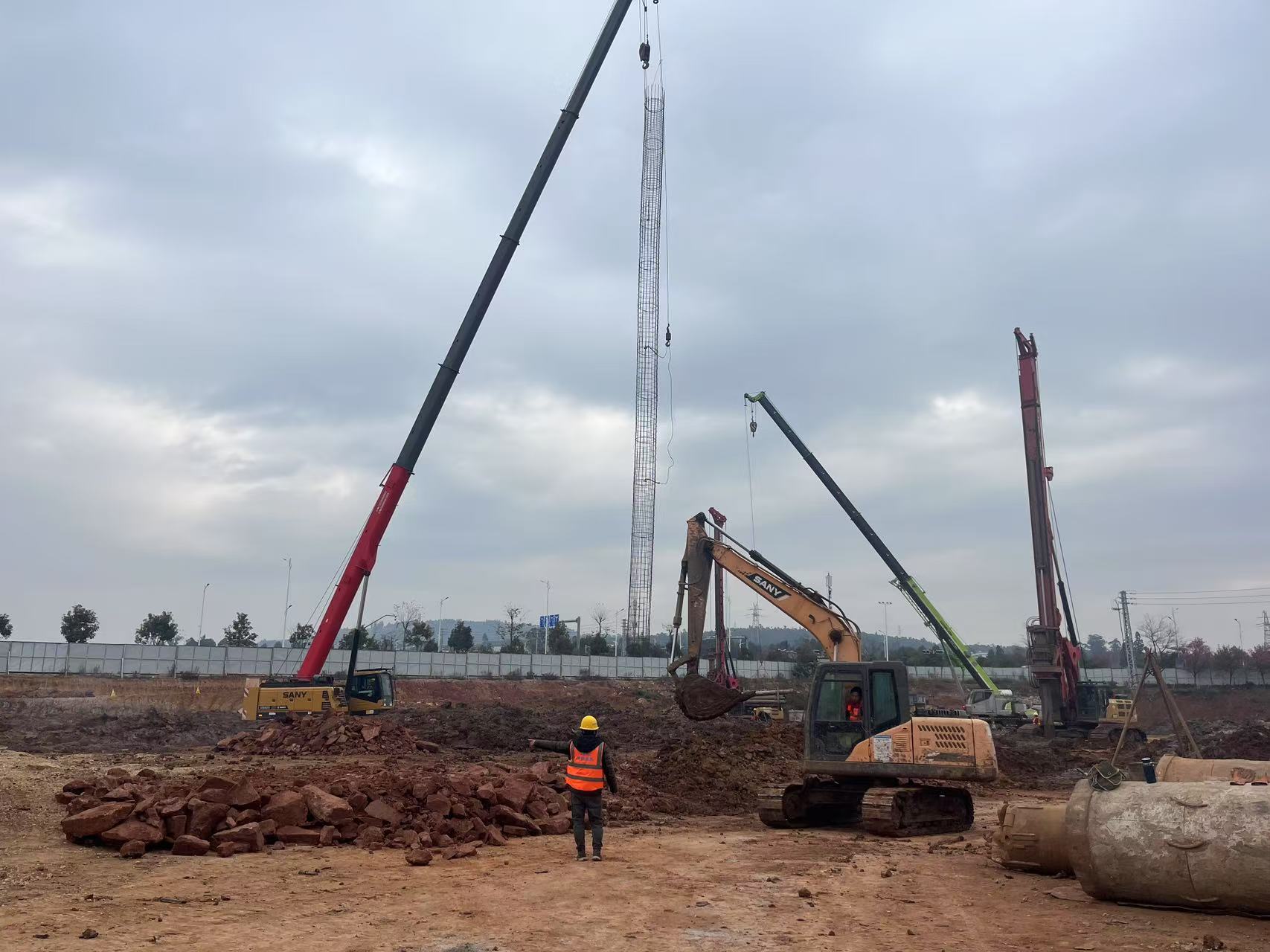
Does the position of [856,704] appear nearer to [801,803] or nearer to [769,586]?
[801,803]

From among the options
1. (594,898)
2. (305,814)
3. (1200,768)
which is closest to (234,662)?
(305,814)

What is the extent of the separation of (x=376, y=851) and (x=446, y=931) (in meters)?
4.23

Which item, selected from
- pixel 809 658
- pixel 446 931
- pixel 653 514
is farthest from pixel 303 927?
pixel 809 658

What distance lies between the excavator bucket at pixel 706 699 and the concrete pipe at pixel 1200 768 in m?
10.7

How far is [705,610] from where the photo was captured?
23.9 m

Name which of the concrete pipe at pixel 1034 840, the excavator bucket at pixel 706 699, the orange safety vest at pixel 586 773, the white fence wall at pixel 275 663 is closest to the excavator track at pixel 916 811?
the concrete pipe at pixel 1034 840

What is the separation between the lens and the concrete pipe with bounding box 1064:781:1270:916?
8.41 meters

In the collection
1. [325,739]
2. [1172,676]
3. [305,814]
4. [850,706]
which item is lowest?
[1172,676]

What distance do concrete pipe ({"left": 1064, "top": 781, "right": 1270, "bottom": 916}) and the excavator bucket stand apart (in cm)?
1250

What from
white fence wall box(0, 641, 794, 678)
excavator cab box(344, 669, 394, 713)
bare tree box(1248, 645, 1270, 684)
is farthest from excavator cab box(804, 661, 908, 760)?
bare tree box(1248, 645, 1270, 684)

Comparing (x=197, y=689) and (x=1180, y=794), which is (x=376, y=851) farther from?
(x=197, y=689)

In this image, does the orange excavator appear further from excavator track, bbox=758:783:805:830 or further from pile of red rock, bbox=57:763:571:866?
pile of red rock, bbox=57:763:571:866

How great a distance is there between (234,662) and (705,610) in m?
48.9

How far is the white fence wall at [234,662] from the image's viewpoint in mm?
59156
